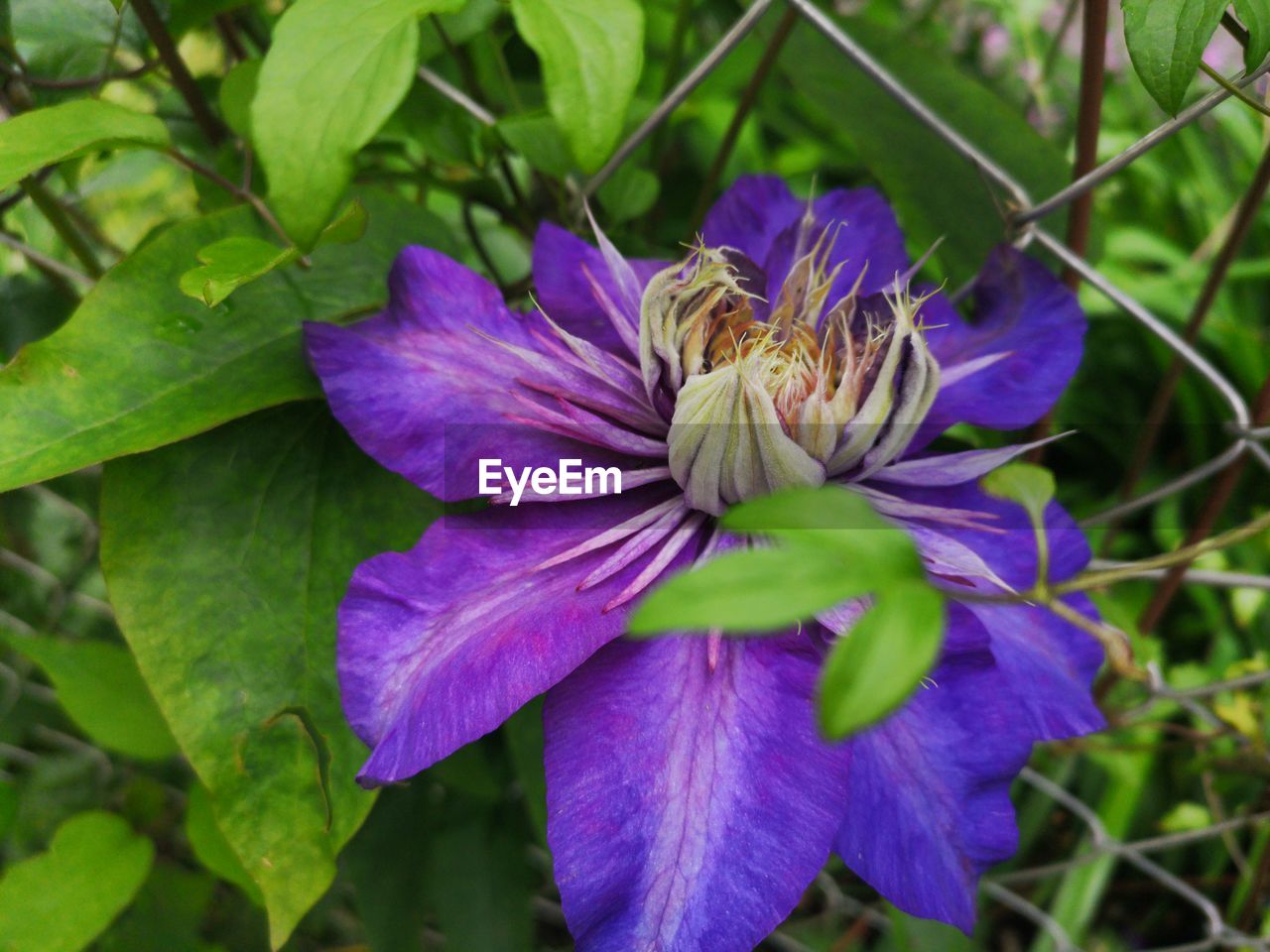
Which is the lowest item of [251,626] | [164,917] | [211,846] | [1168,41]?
[164,917]

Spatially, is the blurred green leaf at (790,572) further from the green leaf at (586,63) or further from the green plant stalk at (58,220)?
the green plant stalk at (58,220)

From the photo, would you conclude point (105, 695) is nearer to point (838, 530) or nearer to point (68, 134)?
point (68, 134)

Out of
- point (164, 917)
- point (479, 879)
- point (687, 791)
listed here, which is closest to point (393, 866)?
point (479, 879)

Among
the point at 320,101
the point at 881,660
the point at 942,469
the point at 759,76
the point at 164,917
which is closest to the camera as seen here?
the point at 881,660

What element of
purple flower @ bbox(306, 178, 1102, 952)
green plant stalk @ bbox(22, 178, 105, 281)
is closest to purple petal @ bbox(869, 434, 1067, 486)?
purple flower @ bbox(306, 178, 1102, 952)

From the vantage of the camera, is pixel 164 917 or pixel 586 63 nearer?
pixel 586 63

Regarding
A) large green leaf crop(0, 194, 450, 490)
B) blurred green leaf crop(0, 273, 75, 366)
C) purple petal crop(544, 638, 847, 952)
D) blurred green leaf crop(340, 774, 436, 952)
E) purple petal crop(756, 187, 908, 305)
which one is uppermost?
purple petal crop(756, 187, 908, 305)

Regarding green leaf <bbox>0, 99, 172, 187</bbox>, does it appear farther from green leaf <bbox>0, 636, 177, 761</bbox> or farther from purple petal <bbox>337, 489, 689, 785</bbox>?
green leaf <bbox>0, 636, 177, 761</bbox>
